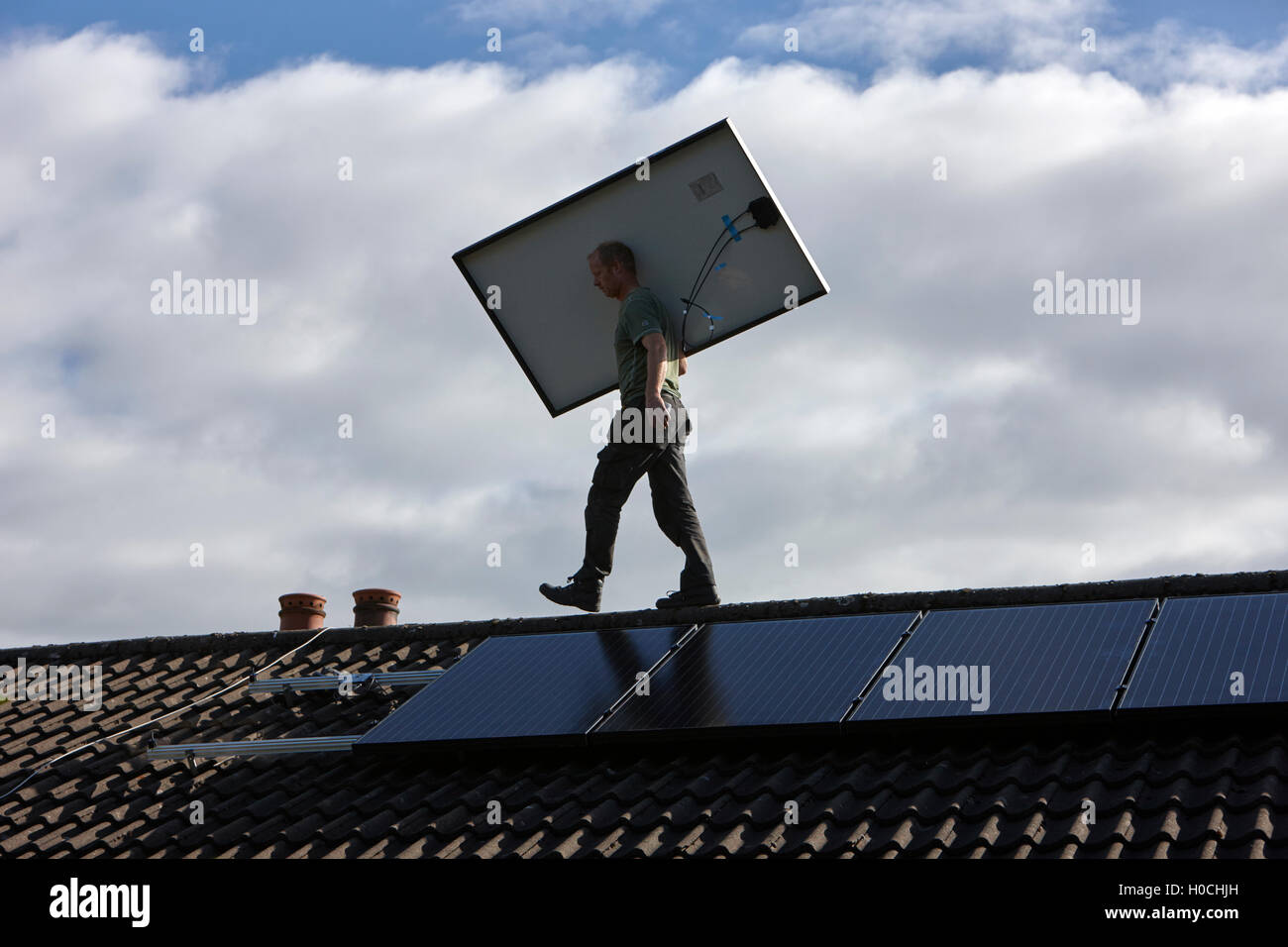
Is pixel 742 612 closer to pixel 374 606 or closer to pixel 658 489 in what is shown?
pixel 658 489

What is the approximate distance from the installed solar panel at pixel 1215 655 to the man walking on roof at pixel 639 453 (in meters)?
2.86

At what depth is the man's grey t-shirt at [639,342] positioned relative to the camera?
9.19 metres

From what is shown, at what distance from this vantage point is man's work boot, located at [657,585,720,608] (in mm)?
9242

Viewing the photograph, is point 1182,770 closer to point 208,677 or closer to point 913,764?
point 913,764

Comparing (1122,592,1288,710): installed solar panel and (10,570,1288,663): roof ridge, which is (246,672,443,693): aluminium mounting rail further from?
(1122,592,1288,710): installed solar panel

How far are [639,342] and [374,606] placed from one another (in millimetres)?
3492

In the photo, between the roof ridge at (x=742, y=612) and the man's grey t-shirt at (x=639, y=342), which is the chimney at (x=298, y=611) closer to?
the roof ridge at (x=742, y=612)

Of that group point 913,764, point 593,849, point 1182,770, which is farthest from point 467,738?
point 1182,770

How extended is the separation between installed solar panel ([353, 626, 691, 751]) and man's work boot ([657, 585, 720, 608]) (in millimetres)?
483

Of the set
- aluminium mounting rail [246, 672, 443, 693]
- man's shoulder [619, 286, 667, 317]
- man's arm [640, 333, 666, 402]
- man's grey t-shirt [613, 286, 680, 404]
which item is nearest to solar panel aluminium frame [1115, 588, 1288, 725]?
man's arm [640, 333, 666, 402]

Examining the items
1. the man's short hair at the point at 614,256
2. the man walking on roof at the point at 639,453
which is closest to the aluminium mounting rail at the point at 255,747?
the man walking on roof at the point at 639,453

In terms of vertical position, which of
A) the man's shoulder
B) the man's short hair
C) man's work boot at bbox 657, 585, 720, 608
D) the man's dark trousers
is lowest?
man's work boot at bbox 657, 585, 720, 608

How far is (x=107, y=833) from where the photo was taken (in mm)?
7566

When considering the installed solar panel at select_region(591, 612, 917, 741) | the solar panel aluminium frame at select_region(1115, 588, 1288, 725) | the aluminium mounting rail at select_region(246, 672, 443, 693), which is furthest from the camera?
the aluminium mounting rail at select_region(246, 672, 443, 693)
